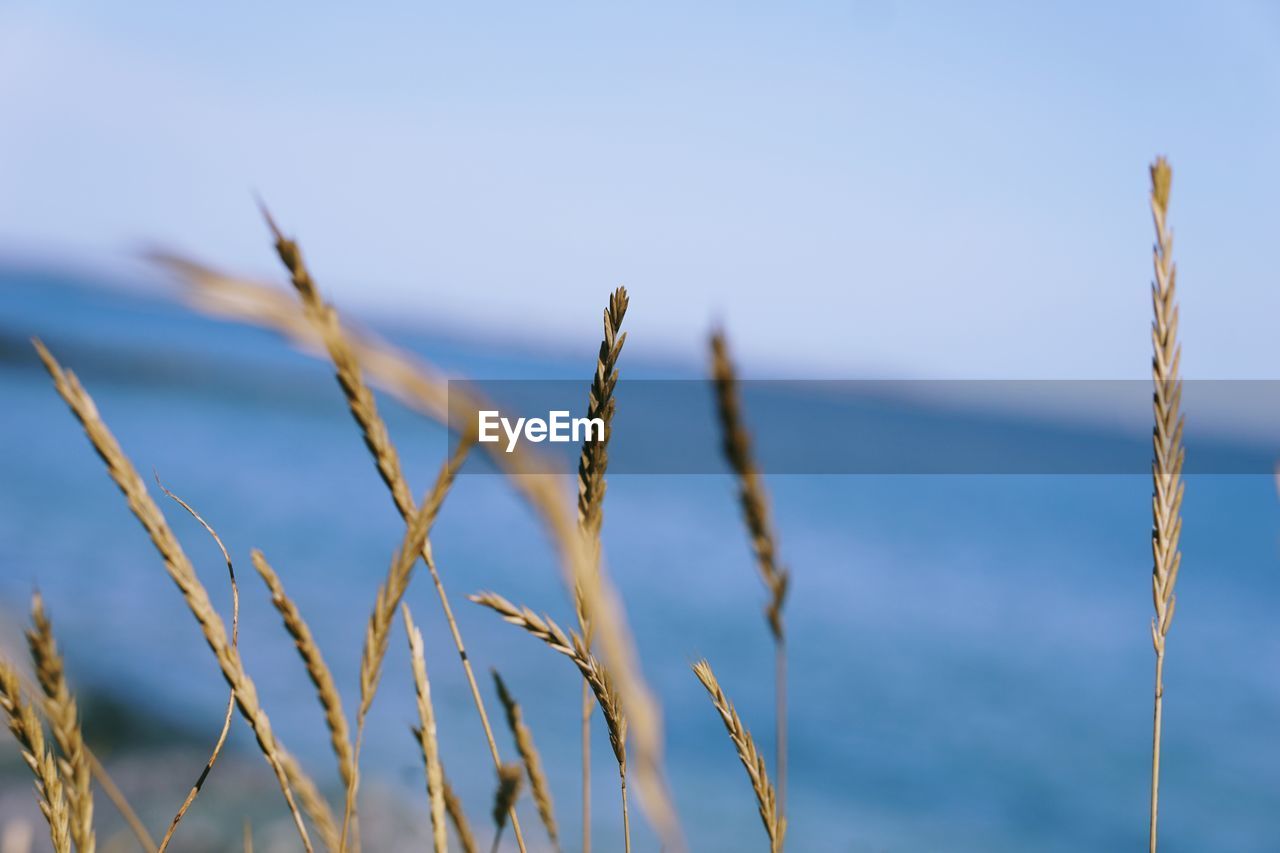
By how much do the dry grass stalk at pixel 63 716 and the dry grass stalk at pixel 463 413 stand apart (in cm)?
45

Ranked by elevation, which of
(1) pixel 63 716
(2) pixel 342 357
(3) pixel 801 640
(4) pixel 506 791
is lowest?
(3) pixel 801 640

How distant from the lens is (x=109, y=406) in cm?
3653

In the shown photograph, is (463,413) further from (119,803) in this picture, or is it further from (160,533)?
(119,803)

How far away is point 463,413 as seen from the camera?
2.21 feet

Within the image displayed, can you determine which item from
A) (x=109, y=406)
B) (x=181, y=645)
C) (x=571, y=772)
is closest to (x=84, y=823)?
(x=571, y=772)

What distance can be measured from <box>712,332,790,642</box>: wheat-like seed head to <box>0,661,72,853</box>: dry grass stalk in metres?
0.80

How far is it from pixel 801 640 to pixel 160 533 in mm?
14961

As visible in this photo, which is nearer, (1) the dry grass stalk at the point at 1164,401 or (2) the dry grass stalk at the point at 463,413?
(2) the dry grass stalk at the point at 463,413

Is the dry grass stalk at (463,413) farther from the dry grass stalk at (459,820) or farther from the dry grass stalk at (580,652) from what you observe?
the dry grass stalk at (459,820)

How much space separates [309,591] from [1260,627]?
18.0 meters

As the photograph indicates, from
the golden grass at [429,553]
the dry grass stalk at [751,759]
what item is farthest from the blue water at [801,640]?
the golden grass at [429,553]

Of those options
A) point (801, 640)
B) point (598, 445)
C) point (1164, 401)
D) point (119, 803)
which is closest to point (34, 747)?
point (119, 803)

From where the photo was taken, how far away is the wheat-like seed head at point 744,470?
95 cm

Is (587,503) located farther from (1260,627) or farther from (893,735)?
(1260,627)
